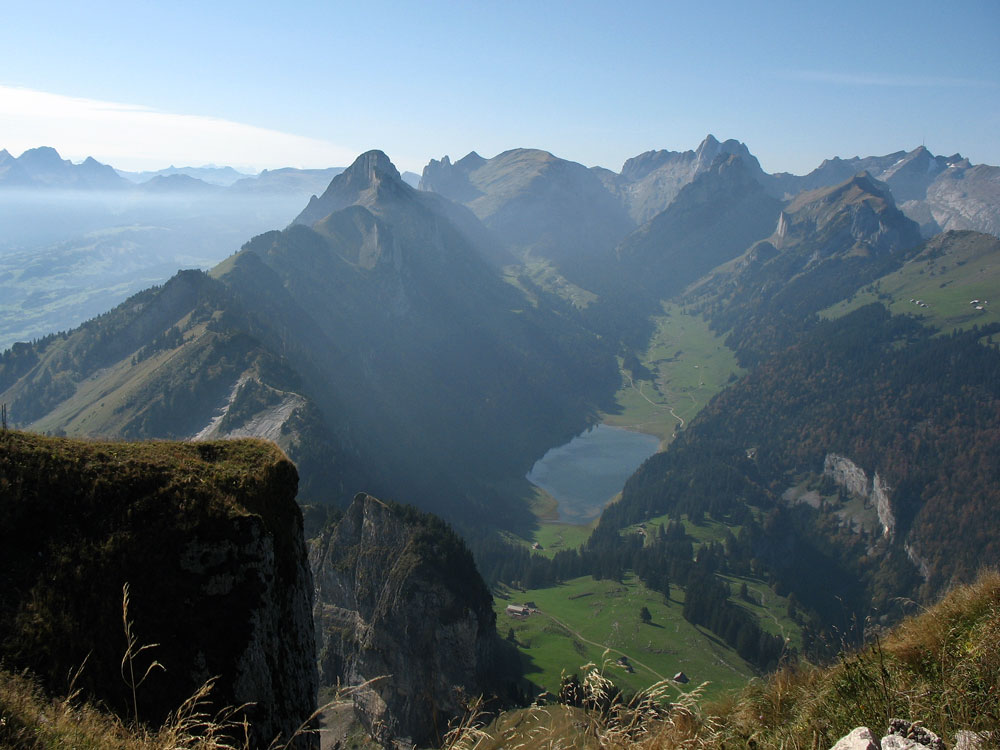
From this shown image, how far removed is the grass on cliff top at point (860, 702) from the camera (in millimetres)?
6988

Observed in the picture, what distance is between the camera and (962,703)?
6.63 m

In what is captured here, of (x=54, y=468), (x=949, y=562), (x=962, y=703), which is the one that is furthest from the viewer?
(x=949, y=562)

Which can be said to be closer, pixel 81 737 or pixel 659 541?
pixel 81 737

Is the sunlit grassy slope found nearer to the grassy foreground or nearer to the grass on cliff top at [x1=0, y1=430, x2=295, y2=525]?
the grass on cliff top at [x1=0, y1=430, x2=295, y2=525]

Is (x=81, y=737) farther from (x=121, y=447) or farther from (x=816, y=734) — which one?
(x=121, y=447)

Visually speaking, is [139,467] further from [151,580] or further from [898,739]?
[898,739]

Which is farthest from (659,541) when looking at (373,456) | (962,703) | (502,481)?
(962,703)

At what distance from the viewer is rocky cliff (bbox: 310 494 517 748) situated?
168 ft

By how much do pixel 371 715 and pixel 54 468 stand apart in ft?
154

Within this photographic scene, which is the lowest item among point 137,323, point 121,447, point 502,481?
point 502,481

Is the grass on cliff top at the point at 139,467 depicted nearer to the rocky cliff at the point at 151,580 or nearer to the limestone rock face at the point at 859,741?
the rocky cliff at the point at 151,580

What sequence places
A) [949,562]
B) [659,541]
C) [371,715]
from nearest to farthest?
1. [371,715]
2. [949,562]
3. [659,541]

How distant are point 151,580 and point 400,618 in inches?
1740

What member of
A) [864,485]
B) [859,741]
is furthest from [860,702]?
[864,485]
